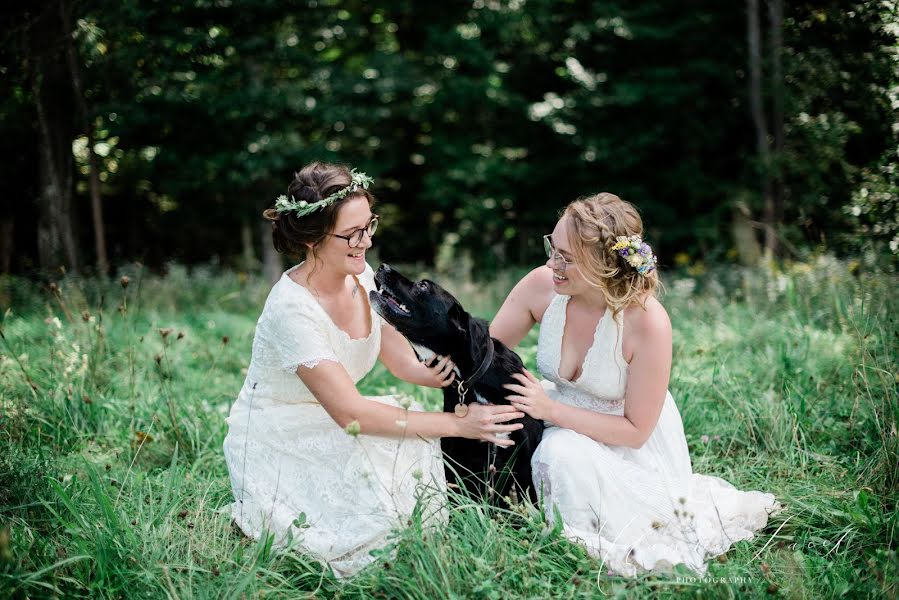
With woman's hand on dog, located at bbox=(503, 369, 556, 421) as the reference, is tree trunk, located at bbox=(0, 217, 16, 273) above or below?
below

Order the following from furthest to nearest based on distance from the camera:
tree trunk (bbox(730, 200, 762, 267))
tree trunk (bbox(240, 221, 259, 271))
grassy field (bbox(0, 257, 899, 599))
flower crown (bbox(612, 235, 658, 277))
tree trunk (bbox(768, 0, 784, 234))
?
tree trunk (bbox(240, 221, 259, 271)) → tree trunk (bbox(730, 200, 762, 267)) → tree trunk (bbox(768, 0, 784, 234)) → flower crown (bbox(612, 235, 658, 277)) → grassy field (bbox(0, 257, 899, 599))

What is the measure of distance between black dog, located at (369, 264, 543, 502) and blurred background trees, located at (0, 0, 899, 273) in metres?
5.59

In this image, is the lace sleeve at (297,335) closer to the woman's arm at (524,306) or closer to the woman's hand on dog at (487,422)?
the woman's hand on dog at (487,422)

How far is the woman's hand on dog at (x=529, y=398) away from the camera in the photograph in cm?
240

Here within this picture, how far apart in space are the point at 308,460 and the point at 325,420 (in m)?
0.16

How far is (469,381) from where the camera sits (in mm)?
2402

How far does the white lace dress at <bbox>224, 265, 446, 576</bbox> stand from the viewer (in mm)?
2303

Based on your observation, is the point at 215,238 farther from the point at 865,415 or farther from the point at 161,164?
the point at 865,415

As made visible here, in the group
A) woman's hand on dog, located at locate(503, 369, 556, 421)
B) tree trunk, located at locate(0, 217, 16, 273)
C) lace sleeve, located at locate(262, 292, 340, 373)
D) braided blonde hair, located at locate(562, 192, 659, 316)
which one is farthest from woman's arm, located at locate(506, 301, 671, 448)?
tree trunk, located at locate(0, 217, 16, 273)

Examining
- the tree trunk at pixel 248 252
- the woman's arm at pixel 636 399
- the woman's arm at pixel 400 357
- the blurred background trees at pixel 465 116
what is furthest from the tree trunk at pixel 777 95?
the tree trunk at pixel 248 252

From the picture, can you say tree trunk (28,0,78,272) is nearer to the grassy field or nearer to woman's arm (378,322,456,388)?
the grassy field

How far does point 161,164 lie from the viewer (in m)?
9.59

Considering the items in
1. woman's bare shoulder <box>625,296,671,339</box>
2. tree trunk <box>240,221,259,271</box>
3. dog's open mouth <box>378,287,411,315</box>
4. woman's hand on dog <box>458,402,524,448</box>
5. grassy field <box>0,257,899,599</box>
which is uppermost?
dog's open mouth <box>378,287,411,315</box>

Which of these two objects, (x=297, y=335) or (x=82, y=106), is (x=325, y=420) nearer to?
(x=297, y=335)
